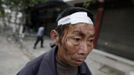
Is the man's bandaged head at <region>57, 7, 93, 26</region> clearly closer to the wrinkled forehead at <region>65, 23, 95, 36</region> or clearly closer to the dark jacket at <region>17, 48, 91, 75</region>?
the wrinkled forehead at <region>65, 23, 95, 36</region>

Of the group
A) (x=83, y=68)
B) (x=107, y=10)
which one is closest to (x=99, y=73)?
(x=107, y=10)

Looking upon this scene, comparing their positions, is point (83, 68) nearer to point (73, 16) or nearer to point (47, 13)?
point (73, 16)

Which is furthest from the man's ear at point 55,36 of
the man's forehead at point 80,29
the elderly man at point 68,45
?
the man's forehead at point 80,29

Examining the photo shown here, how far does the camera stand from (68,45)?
1679mm

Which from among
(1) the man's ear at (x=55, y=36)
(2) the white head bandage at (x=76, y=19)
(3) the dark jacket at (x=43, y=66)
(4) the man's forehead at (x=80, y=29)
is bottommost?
(3) the dark jacket at (x=43, y=66)

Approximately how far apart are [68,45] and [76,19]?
6.7 inches

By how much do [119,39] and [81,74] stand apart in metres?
12.3

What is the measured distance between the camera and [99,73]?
9938mm

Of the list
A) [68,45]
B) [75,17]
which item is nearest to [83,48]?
[68,45]

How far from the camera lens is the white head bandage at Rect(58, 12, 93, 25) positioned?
1.69 meters

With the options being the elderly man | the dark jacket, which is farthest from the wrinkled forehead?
the dark jacket

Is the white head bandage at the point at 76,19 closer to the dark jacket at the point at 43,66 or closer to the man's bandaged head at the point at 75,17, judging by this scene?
the man's bandaged head at the point at 75,17

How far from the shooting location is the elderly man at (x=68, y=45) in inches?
65.7

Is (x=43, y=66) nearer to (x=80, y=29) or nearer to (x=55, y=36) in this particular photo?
(x=55, y=36)
